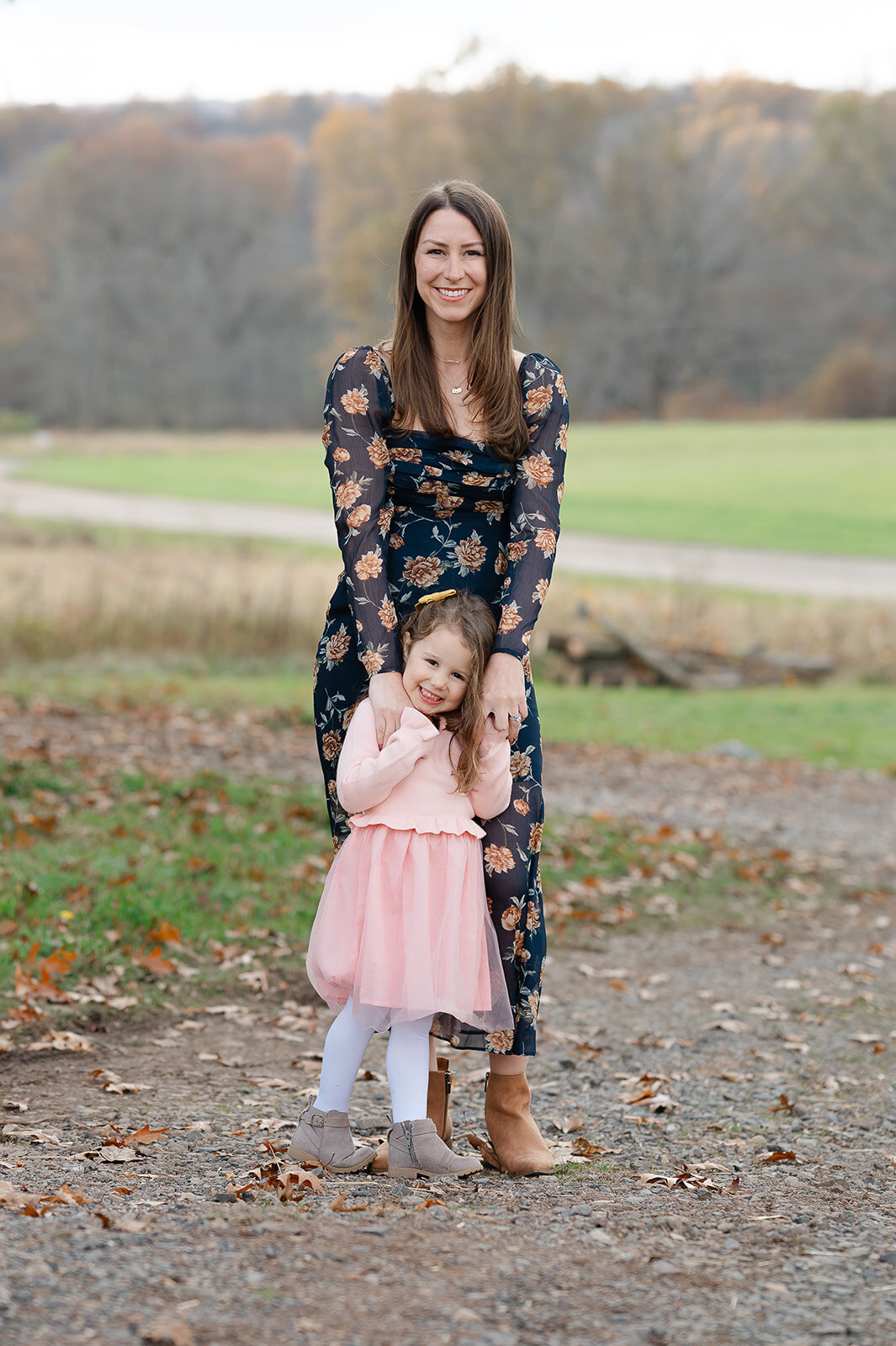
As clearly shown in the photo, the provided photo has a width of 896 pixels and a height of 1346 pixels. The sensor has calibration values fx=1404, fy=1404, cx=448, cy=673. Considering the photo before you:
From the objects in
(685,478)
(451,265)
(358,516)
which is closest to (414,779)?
(358,516)

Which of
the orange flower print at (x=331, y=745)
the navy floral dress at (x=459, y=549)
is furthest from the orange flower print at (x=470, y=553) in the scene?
the orange flower print at (x=331, y=745)

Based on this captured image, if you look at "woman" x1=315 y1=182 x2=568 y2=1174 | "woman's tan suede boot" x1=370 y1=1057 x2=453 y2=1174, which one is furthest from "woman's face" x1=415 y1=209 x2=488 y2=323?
"woman's tan suede boot" x1=370 y1=1057 x2=453 y2=1174

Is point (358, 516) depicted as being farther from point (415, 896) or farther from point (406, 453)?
point (415, 896)

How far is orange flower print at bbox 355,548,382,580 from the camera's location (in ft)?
11.9

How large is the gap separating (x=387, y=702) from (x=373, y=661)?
0.13 meters

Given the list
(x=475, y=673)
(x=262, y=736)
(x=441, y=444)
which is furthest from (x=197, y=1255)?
(x=262, y=736)

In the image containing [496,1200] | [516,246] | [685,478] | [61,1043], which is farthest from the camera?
[516,246]

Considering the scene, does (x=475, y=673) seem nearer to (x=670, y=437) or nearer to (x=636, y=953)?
(x=636, y=953)

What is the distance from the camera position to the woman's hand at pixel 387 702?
3492 mm

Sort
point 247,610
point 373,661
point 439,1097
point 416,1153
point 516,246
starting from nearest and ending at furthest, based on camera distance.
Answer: point 416,1153 → point 373,661 → point 439,1097 → point 247,610 → point 516,246

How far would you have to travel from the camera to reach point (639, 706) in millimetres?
14633

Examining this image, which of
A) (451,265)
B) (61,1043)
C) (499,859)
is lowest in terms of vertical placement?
(61,1043)

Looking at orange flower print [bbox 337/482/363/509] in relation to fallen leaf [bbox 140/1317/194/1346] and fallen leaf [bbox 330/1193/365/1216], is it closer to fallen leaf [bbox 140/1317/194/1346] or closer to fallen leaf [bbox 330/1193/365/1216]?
fallen leaf [bbox 330/1193/365/1216]

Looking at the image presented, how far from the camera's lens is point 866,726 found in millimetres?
13805
